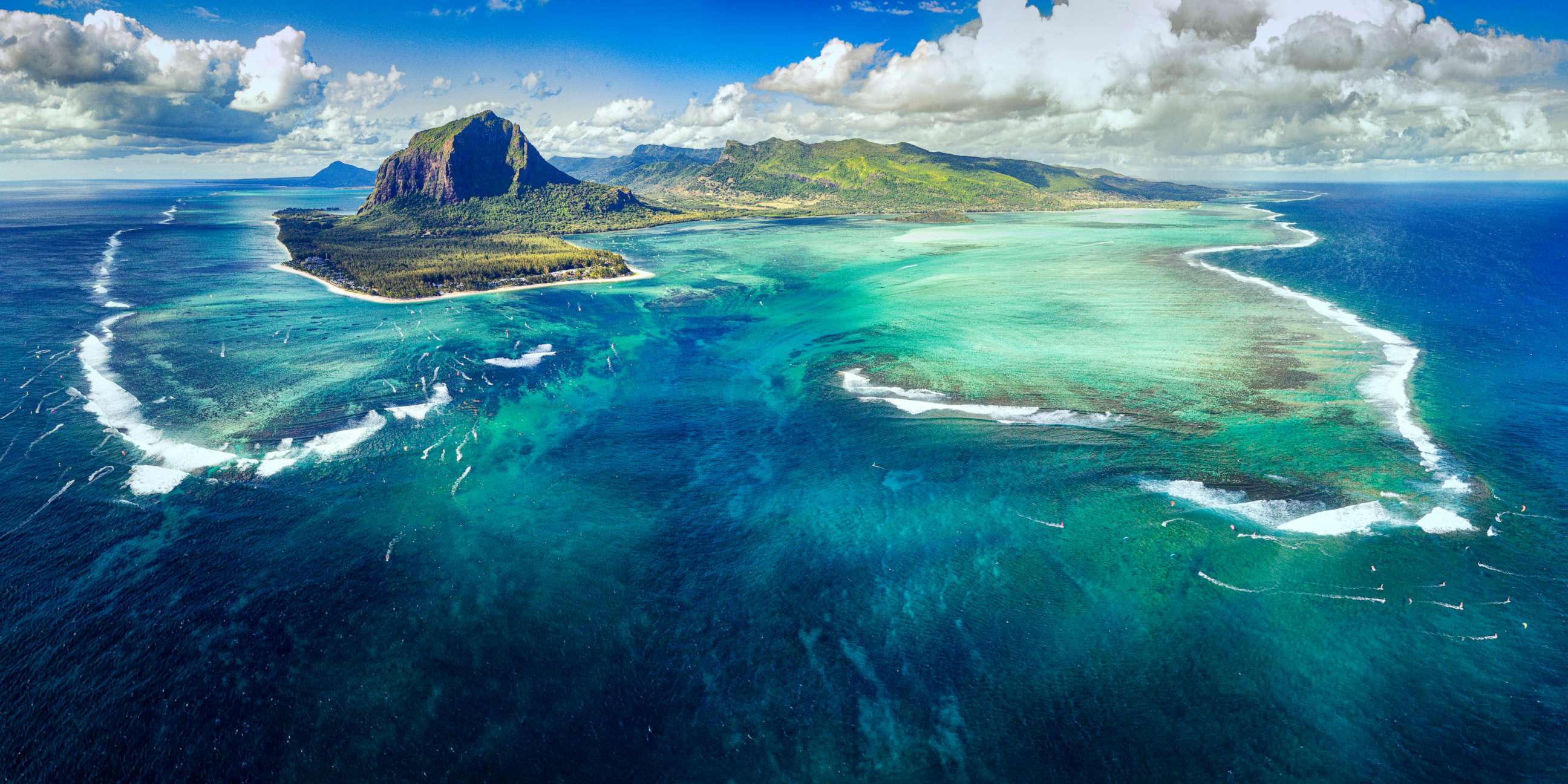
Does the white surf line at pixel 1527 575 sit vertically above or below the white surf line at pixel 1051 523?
below

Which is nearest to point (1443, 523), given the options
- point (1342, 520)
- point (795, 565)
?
point (1342, 520)

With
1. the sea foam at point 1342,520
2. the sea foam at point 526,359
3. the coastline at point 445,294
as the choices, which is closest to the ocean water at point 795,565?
the sea foam at point 1342,520

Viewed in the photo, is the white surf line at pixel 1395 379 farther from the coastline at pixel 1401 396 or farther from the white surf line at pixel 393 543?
the white surf line at pixel 393 543

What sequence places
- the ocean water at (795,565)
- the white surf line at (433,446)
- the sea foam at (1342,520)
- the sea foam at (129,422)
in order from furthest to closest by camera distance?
1. the white surf line at (433,446)
2. the sea foam at (129,422)
3. the sea foam at (1342,520)
4. the ocean water at (795,565)

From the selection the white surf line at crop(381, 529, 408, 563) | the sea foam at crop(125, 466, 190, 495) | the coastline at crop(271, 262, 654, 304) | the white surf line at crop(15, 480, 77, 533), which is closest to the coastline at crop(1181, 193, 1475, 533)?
the white surf line at crop(381, 529, 408, 563)

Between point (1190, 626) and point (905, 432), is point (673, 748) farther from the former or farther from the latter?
point (905, 432)

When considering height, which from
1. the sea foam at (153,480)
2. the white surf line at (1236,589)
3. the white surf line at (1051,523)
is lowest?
the white surf line at (1236,589)

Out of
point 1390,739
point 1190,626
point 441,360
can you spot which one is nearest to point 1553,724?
point 1390,739
